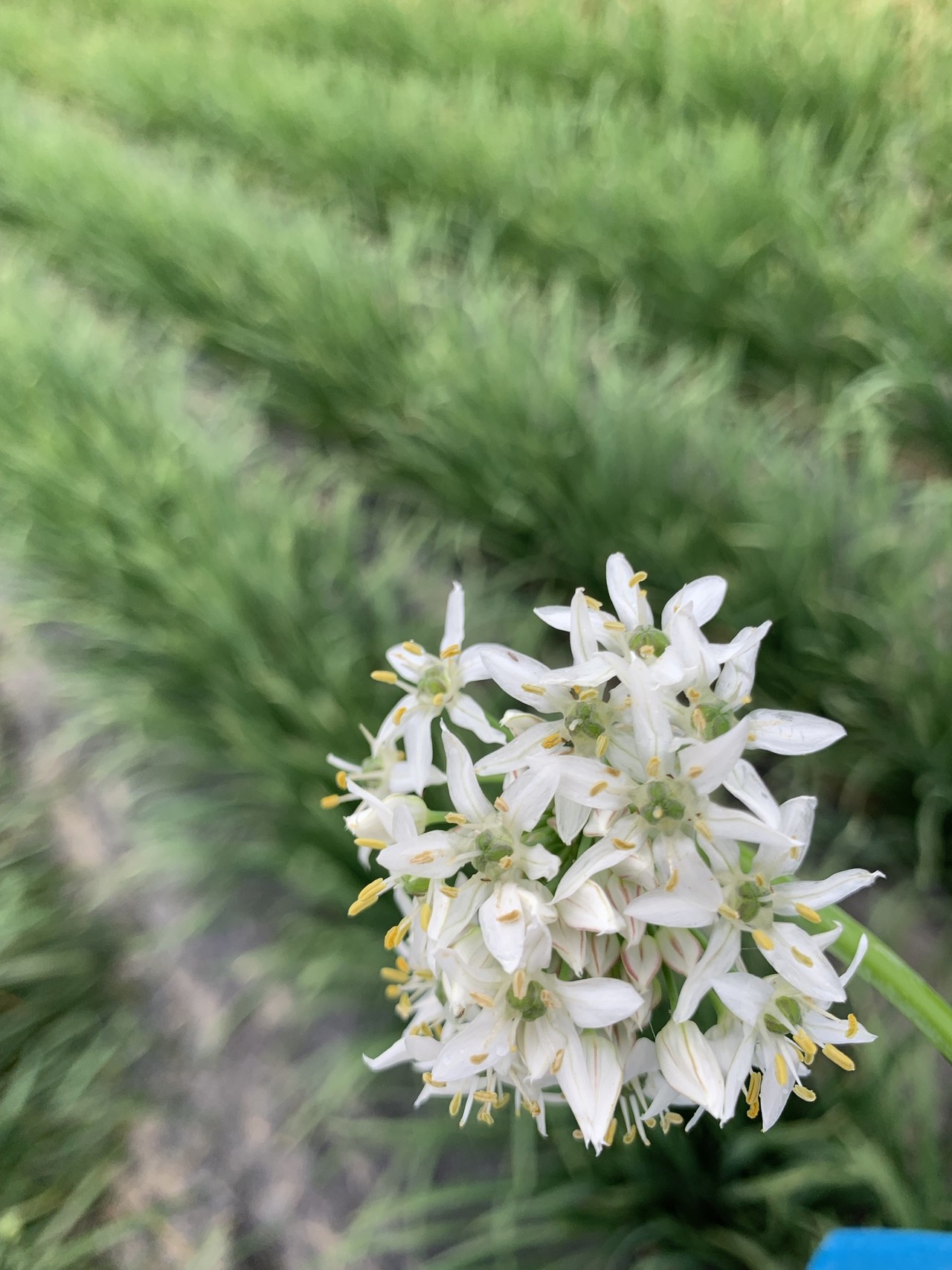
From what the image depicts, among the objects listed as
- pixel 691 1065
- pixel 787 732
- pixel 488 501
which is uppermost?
pixel 787 732

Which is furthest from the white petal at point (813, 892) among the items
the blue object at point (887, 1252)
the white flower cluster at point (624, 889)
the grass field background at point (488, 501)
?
the grass field background at point (488, 501)

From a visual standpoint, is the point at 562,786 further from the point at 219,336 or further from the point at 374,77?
the point at 374,77

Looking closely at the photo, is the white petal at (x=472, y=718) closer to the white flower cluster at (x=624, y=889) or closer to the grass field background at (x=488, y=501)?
the white flower cluster at (x=624, y=889)

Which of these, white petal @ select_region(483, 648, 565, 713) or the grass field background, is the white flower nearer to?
white petal @ select_region(483, 648, 565, 713)

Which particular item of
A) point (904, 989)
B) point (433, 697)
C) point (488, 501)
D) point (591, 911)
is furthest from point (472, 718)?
point (488, 501)

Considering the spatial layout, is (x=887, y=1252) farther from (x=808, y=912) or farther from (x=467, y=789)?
(x=467, y=789)

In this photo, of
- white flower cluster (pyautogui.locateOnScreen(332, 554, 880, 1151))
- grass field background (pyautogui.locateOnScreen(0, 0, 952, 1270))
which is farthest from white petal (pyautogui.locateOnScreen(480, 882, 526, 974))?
grass field background (pyautogui.locateOnScreen(0, 0, 952, 1270))
